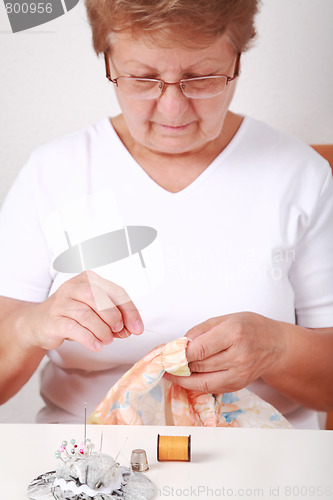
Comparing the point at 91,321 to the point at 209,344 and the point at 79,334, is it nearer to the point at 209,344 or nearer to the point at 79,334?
the point at 79,334

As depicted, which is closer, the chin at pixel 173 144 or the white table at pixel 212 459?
the white table at pixel 212 459

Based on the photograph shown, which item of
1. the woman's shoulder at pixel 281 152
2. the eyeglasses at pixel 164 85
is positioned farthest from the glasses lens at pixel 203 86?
the woman's shoulder at pixel 281 152

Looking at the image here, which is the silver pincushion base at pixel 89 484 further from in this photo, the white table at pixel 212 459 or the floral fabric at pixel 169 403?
the floral fabric at pixel 169 403

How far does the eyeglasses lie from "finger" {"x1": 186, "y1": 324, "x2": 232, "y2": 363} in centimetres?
26

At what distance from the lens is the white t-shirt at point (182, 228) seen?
0.79 m

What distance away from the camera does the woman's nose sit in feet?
2.28

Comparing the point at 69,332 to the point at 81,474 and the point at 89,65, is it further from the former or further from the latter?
the point at 89,65

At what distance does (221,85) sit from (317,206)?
8.1 inches

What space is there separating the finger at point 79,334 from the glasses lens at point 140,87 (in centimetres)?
26

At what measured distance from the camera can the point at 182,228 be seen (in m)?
0.81

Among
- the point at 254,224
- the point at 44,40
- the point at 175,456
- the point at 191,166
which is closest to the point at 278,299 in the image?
the point at 254,224

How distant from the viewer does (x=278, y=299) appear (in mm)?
817

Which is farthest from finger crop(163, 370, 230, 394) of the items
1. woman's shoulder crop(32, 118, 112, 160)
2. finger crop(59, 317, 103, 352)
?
woman's shoulder crop(32, 118, 112, 160)

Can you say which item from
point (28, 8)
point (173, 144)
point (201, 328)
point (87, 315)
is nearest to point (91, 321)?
point (87, 315)
